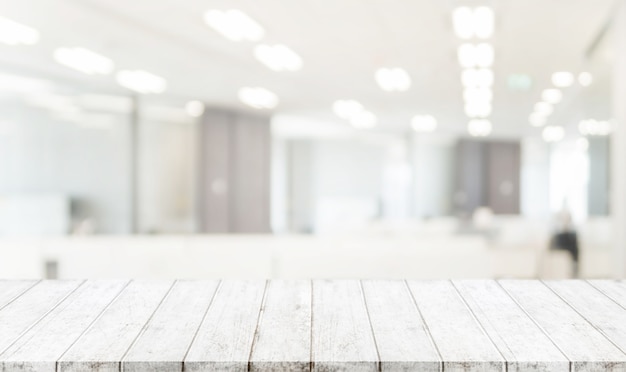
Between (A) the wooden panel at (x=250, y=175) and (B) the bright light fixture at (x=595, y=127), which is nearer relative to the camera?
(B) the bright light fixture at (x=595, y=127)

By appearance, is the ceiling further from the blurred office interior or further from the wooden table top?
the wooden table top

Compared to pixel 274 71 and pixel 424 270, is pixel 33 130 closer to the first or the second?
pixel 274 71

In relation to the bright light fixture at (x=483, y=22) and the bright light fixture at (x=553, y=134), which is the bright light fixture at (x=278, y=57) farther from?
the bright light fixture at (x=553, y=134)

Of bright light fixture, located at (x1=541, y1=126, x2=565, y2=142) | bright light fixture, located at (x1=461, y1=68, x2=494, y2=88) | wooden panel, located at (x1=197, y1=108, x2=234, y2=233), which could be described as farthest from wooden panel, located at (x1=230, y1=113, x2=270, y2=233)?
bright light fixture, located at (x1=541, y1=126, x2=565, y2=142)

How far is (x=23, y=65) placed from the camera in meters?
6.56

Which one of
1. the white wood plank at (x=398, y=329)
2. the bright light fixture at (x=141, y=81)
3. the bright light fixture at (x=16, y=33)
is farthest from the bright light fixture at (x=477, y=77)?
the white wood plank at (x=398, y=329)

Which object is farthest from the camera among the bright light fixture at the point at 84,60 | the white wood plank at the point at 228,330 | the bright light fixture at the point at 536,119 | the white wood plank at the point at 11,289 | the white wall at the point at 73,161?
the bright light fixture at the point at 536,119

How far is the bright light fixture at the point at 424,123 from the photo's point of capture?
39.7 ft

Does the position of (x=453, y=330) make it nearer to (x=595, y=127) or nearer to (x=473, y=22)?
(x=473, y=22)

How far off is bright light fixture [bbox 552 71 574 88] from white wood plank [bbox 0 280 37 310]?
6574 millimetres

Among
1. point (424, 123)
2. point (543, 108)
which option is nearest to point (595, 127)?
point (543, 108)

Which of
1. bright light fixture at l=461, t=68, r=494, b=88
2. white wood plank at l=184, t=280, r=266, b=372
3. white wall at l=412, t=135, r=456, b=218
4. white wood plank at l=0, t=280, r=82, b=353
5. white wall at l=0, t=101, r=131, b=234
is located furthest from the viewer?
white wall at l=412, t=135, r=456, b=218

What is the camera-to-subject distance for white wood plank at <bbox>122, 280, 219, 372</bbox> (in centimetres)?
118

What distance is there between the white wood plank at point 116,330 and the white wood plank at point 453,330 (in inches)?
23.9
